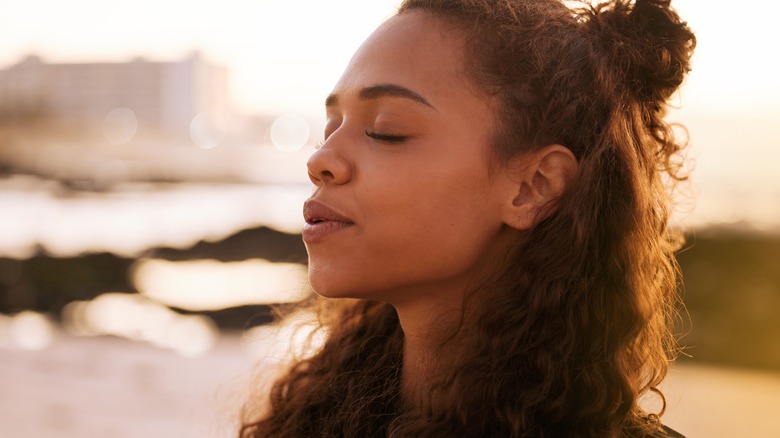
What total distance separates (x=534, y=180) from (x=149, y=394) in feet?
14.6

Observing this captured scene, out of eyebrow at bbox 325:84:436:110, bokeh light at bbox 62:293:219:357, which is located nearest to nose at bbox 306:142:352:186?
eyebrow at bbox 325:84:436:110

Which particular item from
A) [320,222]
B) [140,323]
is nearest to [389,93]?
[320,222]

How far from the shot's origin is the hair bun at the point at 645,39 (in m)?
1.81

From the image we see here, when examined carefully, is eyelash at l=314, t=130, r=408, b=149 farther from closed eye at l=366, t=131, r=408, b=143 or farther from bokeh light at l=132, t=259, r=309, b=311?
bokeh light at l=132, t=259, r=309, b=311

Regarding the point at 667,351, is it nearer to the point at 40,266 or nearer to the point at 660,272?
the point at 660,272

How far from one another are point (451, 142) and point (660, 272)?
0.63 meters

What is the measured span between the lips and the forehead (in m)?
0.26

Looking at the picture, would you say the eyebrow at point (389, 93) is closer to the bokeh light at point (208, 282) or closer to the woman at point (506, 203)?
the woman at point (506, 203)

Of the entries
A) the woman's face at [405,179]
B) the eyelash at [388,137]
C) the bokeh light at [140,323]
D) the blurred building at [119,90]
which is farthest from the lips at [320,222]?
the blurred building at [119,90]

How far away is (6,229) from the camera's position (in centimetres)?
1002

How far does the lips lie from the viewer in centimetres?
175

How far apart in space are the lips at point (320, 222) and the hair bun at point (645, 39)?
0.69 metres

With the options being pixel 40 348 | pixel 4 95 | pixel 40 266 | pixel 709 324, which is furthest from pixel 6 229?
pixel 4 95

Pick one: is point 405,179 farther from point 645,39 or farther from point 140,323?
point 140,323
